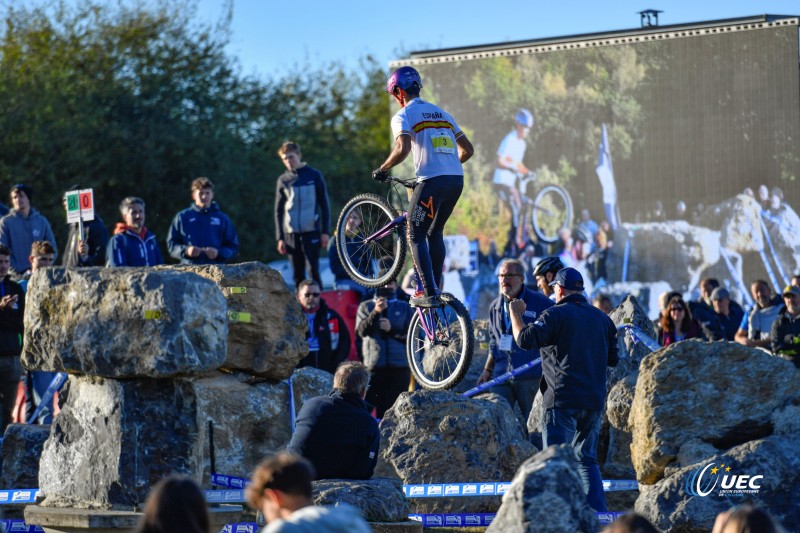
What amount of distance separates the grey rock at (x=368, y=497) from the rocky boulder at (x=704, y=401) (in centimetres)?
212

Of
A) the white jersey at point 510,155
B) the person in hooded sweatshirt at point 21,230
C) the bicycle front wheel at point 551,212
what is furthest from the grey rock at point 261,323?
the white jersey at point 510,155

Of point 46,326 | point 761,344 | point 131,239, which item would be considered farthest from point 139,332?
point 761,344

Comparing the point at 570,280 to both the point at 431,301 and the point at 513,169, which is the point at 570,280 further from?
the point at 513,169

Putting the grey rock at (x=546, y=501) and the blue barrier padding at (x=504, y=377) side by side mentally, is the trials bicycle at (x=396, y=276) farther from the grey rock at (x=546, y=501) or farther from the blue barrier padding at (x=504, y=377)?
the grey rock at (x=546, y=501)

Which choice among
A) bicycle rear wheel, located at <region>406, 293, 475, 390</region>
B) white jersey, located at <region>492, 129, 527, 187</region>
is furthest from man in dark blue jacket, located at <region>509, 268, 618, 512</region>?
white jersey, located at <region>492, 129, 527, 187</region>

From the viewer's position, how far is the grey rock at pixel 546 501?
5.79 metres

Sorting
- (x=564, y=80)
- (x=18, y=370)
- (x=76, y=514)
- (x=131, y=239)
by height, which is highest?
(x=564, y=80)

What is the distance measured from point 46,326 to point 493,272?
456 inches

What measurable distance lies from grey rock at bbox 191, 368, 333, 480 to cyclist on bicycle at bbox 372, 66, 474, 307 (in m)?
2.41

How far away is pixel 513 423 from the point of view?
37.1 feet

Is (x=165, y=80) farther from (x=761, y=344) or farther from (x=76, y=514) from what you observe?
(x=76, y=514)

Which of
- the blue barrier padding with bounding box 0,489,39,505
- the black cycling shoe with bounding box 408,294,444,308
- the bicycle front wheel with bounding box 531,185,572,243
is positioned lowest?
the blue barrier padding with bounding box 0,489,39,505

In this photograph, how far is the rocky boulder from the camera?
9617 mm

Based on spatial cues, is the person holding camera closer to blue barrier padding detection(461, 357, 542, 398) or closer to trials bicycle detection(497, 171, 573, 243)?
blue barrier padding detection(461, 357, 542, 398)
